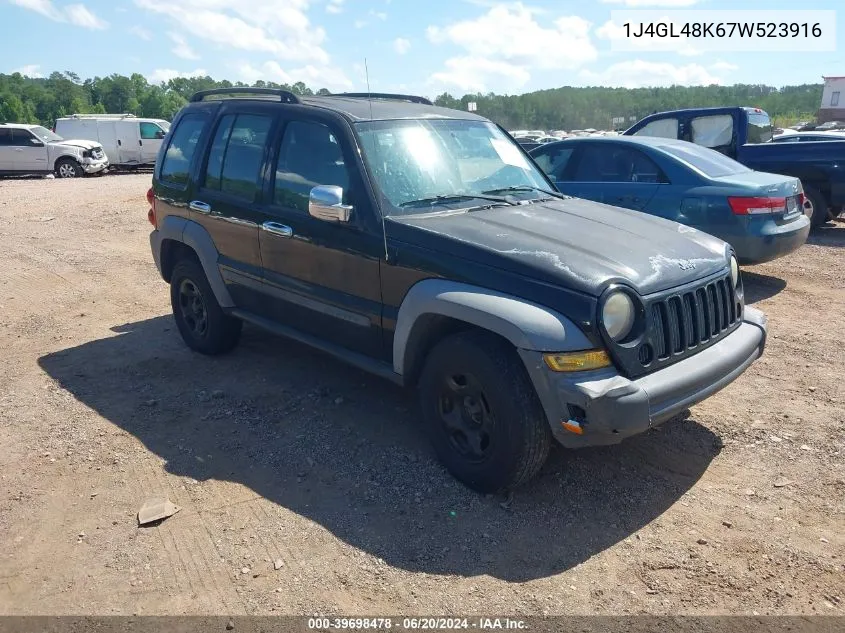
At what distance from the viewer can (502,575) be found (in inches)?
121

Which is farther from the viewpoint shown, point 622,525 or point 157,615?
point 622,525

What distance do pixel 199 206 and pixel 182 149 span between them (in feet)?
2.01

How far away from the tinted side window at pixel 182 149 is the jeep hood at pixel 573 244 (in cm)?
240

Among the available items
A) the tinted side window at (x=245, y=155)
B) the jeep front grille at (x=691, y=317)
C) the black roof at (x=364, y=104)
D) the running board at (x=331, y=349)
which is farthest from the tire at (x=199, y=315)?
the jeep front grille at (x=691, y=317)

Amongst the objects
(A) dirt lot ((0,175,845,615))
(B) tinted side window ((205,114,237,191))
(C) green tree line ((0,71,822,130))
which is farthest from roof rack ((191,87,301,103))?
(C) green tree line ((0,71,822,130))

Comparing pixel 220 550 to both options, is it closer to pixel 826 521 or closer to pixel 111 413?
pixel 111 413

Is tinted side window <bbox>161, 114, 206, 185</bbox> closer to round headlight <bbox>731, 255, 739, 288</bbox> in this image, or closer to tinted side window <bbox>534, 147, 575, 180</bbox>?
round headlight <bbox>731, 255, 739, 288</bbox>

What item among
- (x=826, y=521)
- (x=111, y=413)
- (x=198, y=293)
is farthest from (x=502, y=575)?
(x=198, y=293)

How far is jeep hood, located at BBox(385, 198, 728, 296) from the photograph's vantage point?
3365mm

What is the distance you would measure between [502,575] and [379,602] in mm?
556

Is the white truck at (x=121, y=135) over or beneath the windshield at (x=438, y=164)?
over

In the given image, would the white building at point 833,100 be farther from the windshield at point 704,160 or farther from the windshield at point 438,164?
the windshield at point 438,164

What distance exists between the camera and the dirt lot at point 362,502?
3.00m

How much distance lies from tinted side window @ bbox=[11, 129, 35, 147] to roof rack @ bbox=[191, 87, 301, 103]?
20.0 m
